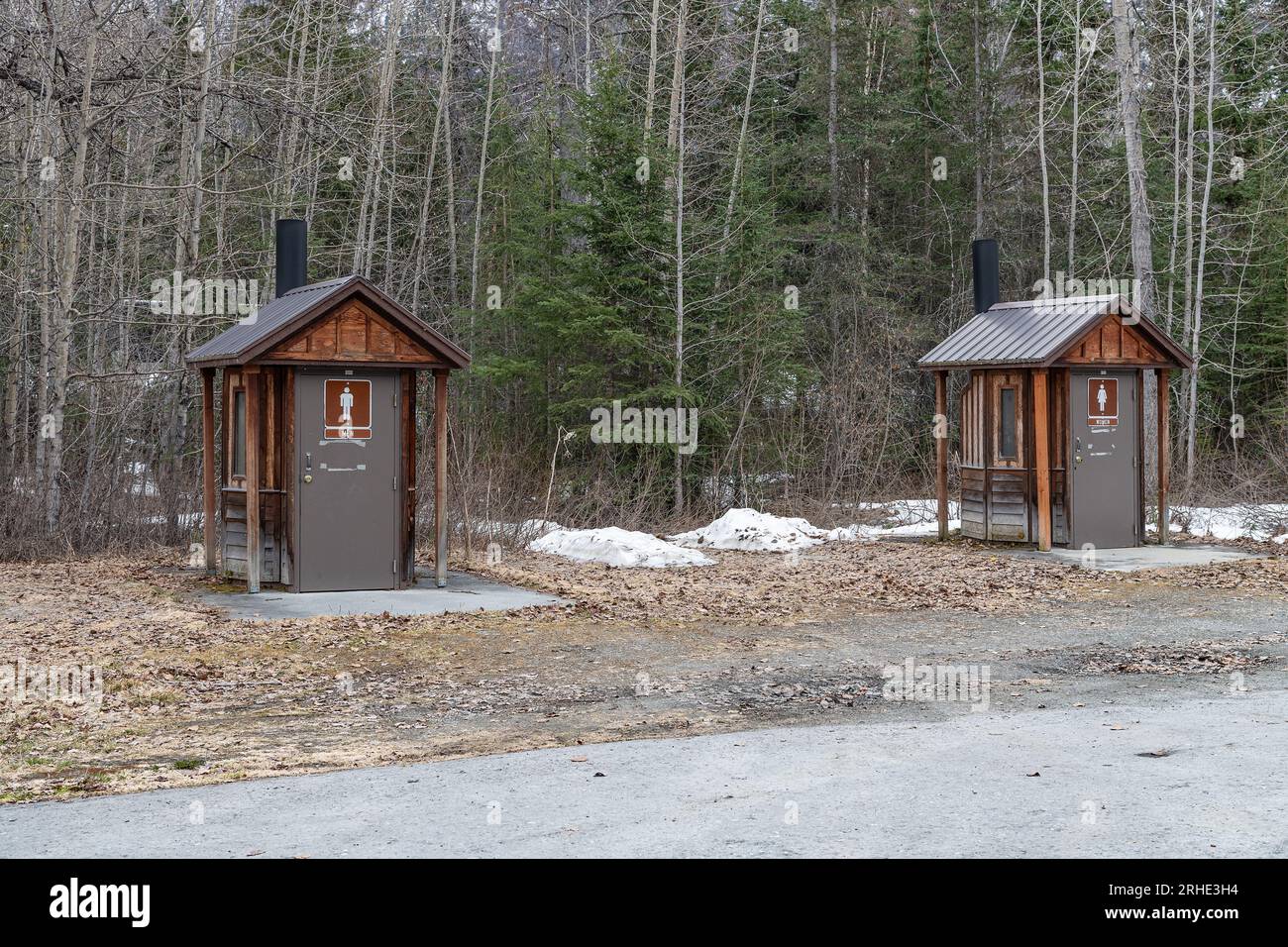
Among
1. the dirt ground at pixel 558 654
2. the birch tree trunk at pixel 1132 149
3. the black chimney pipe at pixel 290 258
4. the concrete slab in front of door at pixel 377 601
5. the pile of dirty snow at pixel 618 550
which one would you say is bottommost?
the dirt ground at pixel 558 654

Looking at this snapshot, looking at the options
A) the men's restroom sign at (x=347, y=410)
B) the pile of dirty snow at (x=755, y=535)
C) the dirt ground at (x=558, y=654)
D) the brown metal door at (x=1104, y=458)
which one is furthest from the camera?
the pile of dirty snow at (x=755, y=535)

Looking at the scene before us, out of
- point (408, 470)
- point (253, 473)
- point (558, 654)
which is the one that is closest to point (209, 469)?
point (253, 473)

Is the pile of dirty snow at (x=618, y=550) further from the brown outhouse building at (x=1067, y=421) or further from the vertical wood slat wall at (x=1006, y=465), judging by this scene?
the brown outhouse building at (x=1067, y=421)

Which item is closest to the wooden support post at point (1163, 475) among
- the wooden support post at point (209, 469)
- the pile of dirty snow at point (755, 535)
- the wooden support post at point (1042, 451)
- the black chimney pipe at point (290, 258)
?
the wooden support post at point (1042, 451)

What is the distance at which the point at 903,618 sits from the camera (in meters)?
14.8

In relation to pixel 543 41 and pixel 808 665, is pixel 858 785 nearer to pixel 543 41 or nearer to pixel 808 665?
pixel 808 665

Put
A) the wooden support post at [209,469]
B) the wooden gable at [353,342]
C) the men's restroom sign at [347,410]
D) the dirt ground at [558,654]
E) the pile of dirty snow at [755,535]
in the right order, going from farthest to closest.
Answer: the pile of dirty snow at [755,535] < the wooden support post at [209,469] < the men's restroom sign at [347,410] < the wooden gable at [353,342] < the dirt ground at [558,654]

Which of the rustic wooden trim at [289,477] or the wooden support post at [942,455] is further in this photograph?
the wooden support post at [942,455]

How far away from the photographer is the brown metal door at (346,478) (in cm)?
1543

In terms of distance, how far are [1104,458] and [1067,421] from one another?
84cm

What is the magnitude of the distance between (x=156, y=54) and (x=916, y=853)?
19.9 m

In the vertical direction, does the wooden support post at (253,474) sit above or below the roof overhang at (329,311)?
below

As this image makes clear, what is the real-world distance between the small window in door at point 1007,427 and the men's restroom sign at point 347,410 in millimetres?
10025

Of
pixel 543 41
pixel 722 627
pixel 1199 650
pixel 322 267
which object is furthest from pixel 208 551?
pixel 543 41
